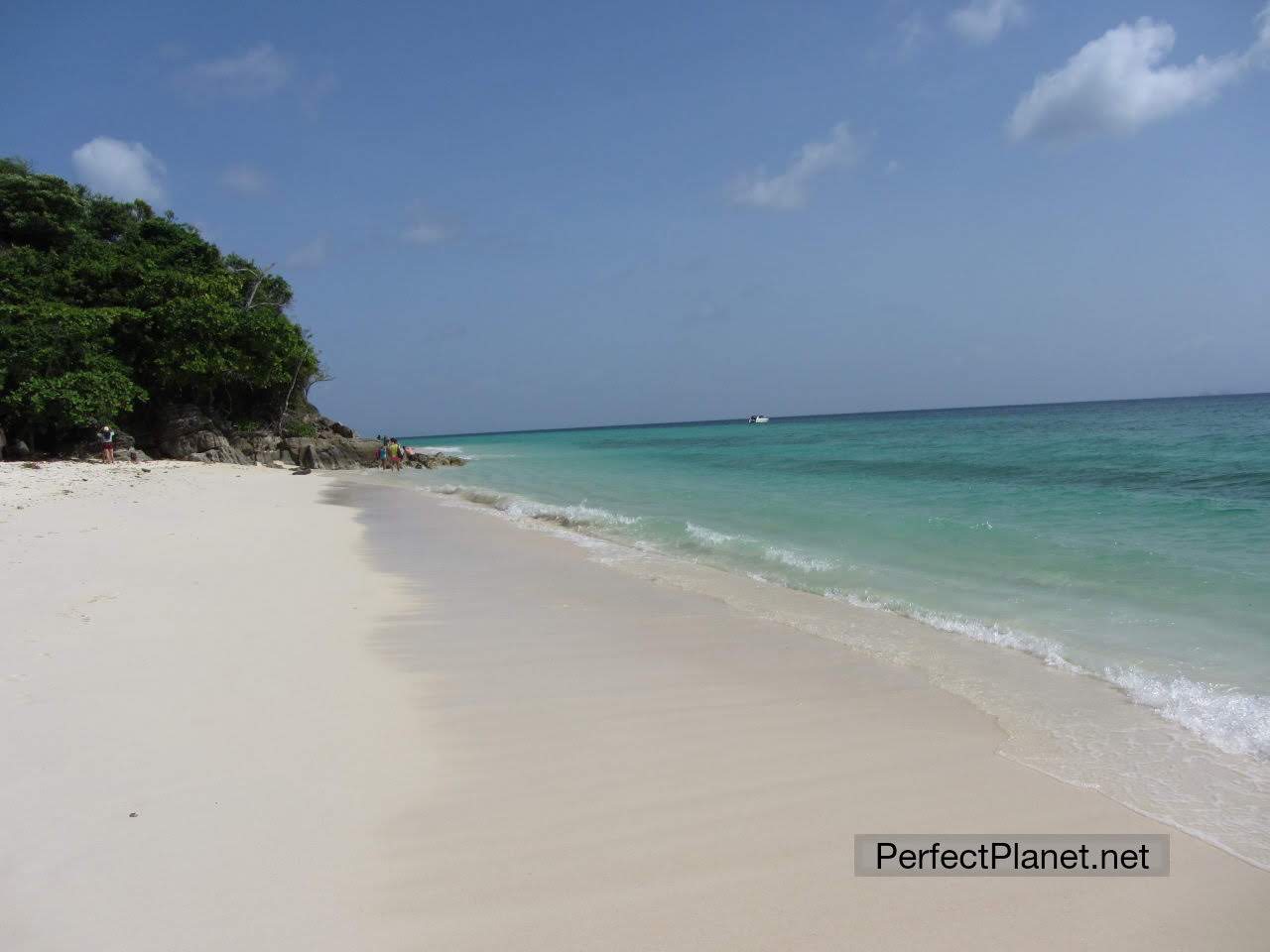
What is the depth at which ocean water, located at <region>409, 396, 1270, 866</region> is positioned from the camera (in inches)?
140

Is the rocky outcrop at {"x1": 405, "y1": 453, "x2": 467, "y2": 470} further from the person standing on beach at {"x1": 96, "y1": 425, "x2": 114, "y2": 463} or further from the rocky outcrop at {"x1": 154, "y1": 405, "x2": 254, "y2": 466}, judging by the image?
the person standing on beach at {"x1": 96, "y1": 425, "x2": 114, "y2": 463}

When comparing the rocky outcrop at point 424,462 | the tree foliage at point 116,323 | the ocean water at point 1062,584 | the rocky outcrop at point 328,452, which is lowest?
the ocean water at point 1062,584

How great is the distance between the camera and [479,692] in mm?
4281

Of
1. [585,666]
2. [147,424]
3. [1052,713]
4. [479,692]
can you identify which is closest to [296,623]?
[479,692]

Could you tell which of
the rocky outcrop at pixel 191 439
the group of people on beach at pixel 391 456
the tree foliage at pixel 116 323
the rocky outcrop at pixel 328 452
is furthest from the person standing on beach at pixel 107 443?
the group of people on beach at pixel 391 456

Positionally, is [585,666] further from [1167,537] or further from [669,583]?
[1167,537]

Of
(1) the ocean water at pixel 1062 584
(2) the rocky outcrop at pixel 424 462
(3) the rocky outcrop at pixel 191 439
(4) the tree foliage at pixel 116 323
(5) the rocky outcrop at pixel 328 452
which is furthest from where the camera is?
(2) the rocky outcrop at pixel 424 462

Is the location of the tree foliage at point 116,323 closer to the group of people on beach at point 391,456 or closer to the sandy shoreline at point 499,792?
the group of people on beach at point 391,456

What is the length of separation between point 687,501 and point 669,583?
854cm

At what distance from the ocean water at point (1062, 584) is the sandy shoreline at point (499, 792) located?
540mm

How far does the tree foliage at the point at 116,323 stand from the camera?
21.3 metres

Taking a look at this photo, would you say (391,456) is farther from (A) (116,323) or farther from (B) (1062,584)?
(B) (1062,584)

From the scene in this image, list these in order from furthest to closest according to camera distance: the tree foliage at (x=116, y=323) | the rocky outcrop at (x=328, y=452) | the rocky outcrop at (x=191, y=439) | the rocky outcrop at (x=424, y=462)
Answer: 1. the rocky outcrop at (x=424, y=462)
2. the rocky outcrop at (x=328, y=452)
3. the rocky outcrop at (x=191, y=439)
4. the tree foliage at (x=116, y=323)

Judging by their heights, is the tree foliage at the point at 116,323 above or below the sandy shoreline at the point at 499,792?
above
